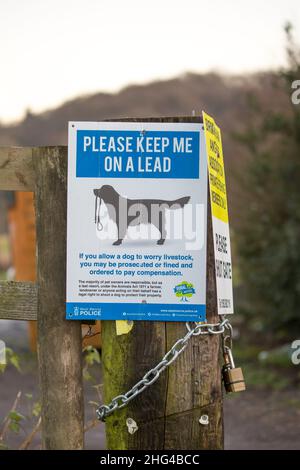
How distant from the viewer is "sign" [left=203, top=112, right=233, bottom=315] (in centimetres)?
320

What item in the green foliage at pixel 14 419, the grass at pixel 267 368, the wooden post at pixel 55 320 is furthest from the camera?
the grass at pixel 267 368

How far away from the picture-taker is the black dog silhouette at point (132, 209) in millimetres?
3145

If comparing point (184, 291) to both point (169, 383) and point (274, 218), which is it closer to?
point (169, 383)

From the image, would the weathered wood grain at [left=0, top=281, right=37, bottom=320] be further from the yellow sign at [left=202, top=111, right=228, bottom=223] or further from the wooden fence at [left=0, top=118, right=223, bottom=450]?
the yellow sign at [left=202, top=111, right=228, bottom=223]

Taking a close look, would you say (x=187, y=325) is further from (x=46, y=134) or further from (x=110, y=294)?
(x=46, y=134)

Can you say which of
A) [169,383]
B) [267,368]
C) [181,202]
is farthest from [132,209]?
[267,368]

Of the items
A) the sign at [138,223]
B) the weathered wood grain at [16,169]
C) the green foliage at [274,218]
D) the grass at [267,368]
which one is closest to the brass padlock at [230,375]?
the sign at [138,223]

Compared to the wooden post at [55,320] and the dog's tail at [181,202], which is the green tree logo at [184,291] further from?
the wooden post at [55,320]

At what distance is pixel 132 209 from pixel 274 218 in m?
9.21

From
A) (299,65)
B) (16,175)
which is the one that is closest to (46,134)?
(299,65)

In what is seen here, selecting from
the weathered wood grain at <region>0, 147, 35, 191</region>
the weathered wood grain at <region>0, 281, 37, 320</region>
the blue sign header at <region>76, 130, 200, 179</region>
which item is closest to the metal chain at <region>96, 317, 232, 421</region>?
the weathered wood grain at <region>0, 281, 37, 320</region>

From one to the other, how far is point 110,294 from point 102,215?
291 mm

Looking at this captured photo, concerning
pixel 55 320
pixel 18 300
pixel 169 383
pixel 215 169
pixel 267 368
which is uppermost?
pixel 267 368

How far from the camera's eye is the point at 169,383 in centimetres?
319
